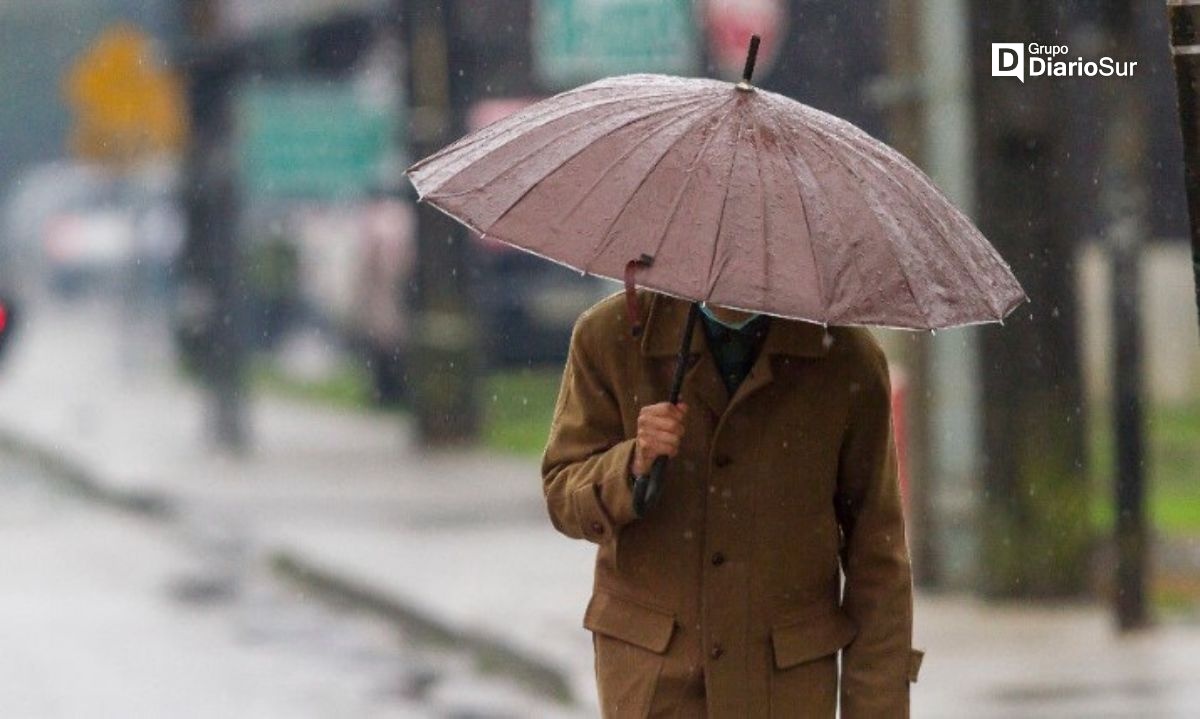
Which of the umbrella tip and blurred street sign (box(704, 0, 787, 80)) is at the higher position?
blurred street sign (box(704, 0, 787, 80))

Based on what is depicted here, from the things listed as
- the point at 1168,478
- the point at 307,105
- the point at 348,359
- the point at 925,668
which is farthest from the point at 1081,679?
the point at 348,359

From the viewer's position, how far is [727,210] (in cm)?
392

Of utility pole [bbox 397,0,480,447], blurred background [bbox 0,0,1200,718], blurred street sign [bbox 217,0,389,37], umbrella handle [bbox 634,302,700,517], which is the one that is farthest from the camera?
blurred street sign [bbox 217,0,389,37]

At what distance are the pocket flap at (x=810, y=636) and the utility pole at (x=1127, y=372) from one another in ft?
18.2

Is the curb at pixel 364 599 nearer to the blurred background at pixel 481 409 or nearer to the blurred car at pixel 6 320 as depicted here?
the blurred background at pixel 481 409

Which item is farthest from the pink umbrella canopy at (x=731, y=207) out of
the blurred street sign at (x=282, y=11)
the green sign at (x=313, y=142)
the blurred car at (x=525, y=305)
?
the blurred street sign at (x=282, y=11)

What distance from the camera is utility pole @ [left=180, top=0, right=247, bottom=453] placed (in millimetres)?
19594

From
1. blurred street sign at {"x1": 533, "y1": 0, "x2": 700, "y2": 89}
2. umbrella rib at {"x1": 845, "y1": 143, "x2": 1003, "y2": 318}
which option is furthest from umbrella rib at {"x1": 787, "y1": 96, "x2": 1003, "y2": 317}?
blurred street sign at {"x1": 533, "y1": 0, "x2": 700, "y2": 89}

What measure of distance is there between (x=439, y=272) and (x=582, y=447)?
15181 millimetres

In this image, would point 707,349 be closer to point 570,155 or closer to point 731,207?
point 731,207

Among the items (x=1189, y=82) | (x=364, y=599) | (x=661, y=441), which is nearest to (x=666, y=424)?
(x=661, y=441)

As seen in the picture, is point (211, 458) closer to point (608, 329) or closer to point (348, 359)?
point (348, 359)

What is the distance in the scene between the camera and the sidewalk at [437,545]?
28.7 ft

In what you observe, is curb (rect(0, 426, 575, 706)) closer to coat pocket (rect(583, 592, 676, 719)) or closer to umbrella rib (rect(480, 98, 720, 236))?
coat pocket (rect(583, 592, 676, 719))
